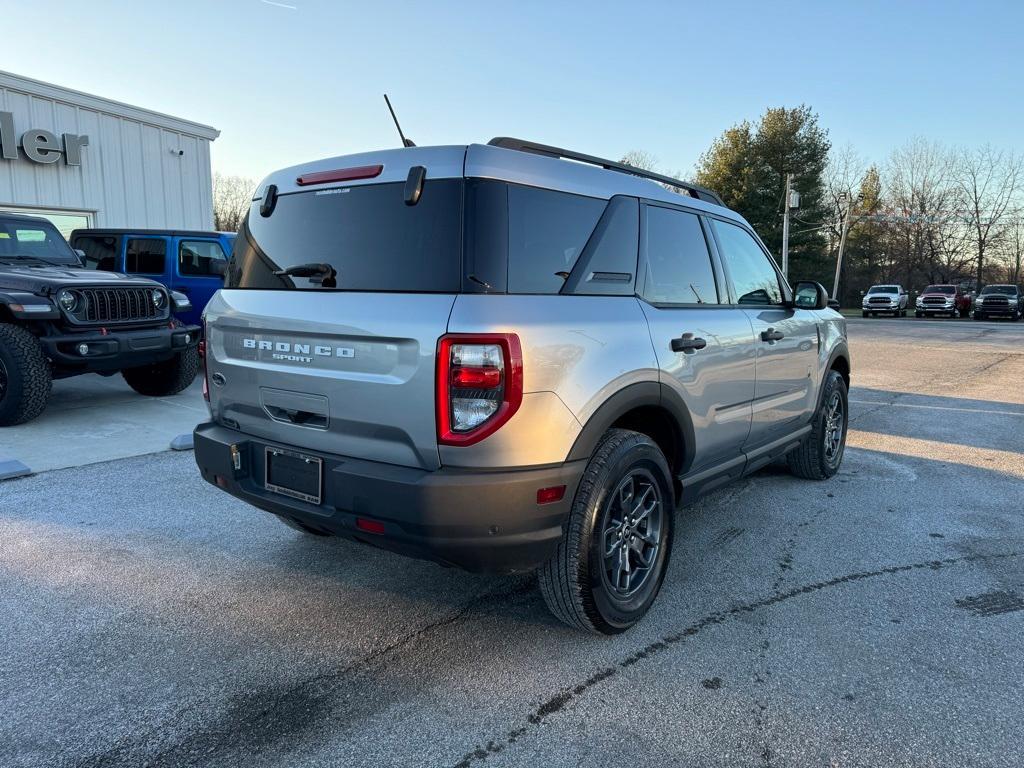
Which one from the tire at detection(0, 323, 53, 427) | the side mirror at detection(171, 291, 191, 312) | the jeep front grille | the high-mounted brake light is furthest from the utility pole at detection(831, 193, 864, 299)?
the high-mounted brake light

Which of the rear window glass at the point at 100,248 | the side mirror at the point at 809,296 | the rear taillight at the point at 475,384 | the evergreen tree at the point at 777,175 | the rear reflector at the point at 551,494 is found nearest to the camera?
the rear taillight at the point at 475,384

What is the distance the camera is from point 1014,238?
49094 millimetres

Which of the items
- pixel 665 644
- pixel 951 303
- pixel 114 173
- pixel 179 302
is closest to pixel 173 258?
pixel 179 302

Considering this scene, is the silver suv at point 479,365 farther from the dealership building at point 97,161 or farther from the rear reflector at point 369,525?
the dealership building at point 97,161

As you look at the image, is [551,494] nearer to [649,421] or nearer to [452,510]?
[452,510]

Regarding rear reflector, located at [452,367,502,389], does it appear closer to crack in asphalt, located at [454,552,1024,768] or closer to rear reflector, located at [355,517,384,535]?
rear reflector, located at [355,517,384,535]

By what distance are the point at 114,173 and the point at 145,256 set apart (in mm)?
6166

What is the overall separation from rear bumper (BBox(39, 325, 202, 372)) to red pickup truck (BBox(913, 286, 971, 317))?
36.6 meters

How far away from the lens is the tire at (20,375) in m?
6.30

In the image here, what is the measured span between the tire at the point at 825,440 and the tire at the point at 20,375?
6.53 m

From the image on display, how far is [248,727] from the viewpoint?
2.33 metres

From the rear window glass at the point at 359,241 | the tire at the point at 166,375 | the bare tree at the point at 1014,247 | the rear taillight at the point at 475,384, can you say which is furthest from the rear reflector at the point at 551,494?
the bare tree at the point at 1014,247

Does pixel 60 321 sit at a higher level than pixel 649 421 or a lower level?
higher

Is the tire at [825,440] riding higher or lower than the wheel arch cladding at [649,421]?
lower
